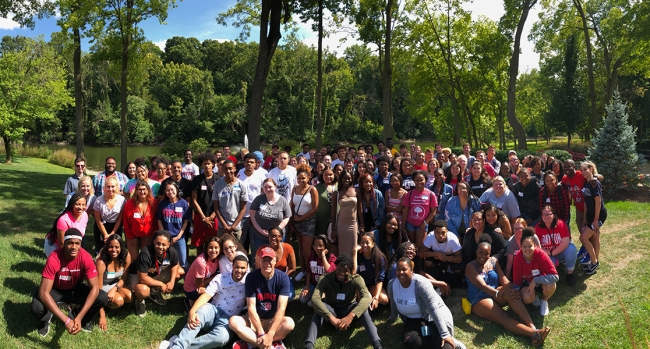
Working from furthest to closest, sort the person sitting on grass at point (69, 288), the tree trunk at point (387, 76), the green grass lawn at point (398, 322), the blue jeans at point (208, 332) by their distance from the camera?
1. the tree trunk at point (387, 76)
2. the green grass lawn at point (398, 322)
3. the person sitting on grass at point (69, 288)
4. the blue jeans at point (208, 332)

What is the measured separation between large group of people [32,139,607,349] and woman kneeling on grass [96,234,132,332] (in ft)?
0.05

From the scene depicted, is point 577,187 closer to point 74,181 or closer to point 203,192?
point 203,192

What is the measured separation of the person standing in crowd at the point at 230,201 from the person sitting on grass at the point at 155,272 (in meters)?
0.80

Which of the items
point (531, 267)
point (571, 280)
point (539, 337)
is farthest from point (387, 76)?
point (539, 337)

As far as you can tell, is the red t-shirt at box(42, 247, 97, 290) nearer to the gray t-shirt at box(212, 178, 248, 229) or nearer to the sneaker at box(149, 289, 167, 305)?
the sneaker at box(149, 289, 167, 305)

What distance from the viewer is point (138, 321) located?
193 inches

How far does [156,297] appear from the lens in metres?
5.23

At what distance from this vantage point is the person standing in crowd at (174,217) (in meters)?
5.56

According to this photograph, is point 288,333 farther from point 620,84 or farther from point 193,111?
point 193,111

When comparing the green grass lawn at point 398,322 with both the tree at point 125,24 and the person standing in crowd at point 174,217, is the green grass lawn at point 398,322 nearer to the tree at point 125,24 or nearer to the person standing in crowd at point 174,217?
the person standing in crowd at point 174,217

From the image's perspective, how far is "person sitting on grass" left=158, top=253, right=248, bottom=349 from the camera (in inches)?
171

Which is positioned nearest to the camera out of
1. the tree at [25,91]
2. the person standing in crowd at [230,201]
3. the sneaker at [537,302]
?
the sneaker at [537,302]

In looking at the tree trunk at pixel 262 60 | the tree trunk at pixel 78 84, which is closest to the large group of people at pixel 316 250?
the tree trunk at pixel 262 60

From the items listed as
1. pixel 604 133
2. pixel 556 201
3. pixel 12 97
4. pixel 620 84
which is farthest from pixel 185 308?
pixel 620 84
